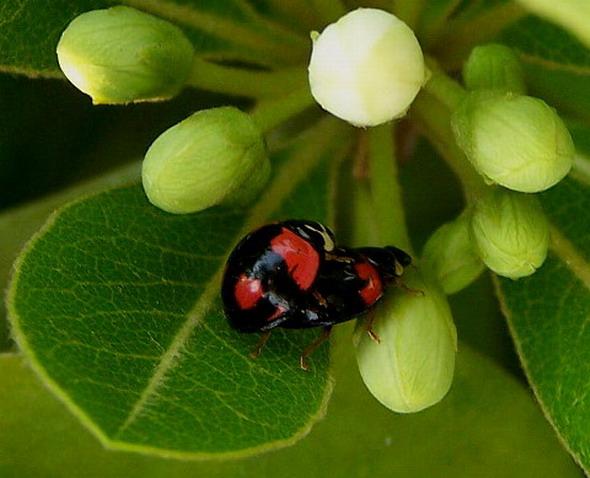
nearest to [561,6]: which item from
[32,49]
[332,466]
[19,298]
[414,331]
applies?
[414,331]

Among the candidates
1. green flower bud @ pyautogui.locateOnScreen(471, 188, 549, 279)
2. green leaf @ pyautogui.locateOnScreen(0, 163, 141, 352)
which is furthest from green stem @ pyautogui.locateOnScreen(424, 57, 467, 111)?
green leaf @ pyautogui.locateOnScreen(0, 163, 141, 352)

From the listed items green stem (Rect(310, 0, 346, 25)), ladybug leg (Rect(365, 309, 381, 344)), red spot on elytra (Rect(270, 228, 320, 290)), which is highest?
green stem (Rect(310, 0, 346, 25))

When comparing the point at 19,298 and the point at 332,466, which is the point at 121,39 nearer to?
the point at 19,298

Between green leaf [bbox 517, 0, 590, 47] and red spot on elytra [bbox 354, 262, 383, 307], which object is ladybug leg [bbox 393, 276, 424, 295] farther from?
green leaf [bbox 517, 0, 590, 47]

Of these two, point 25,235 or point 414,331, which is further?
point 25,235

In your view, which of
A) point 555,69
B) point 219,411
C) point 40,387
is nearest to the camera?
point 219,411

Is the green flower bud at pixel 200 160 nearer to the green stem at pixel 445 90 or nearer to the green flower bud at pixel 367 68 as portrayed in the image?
the green flower bud at pixel 367 68
